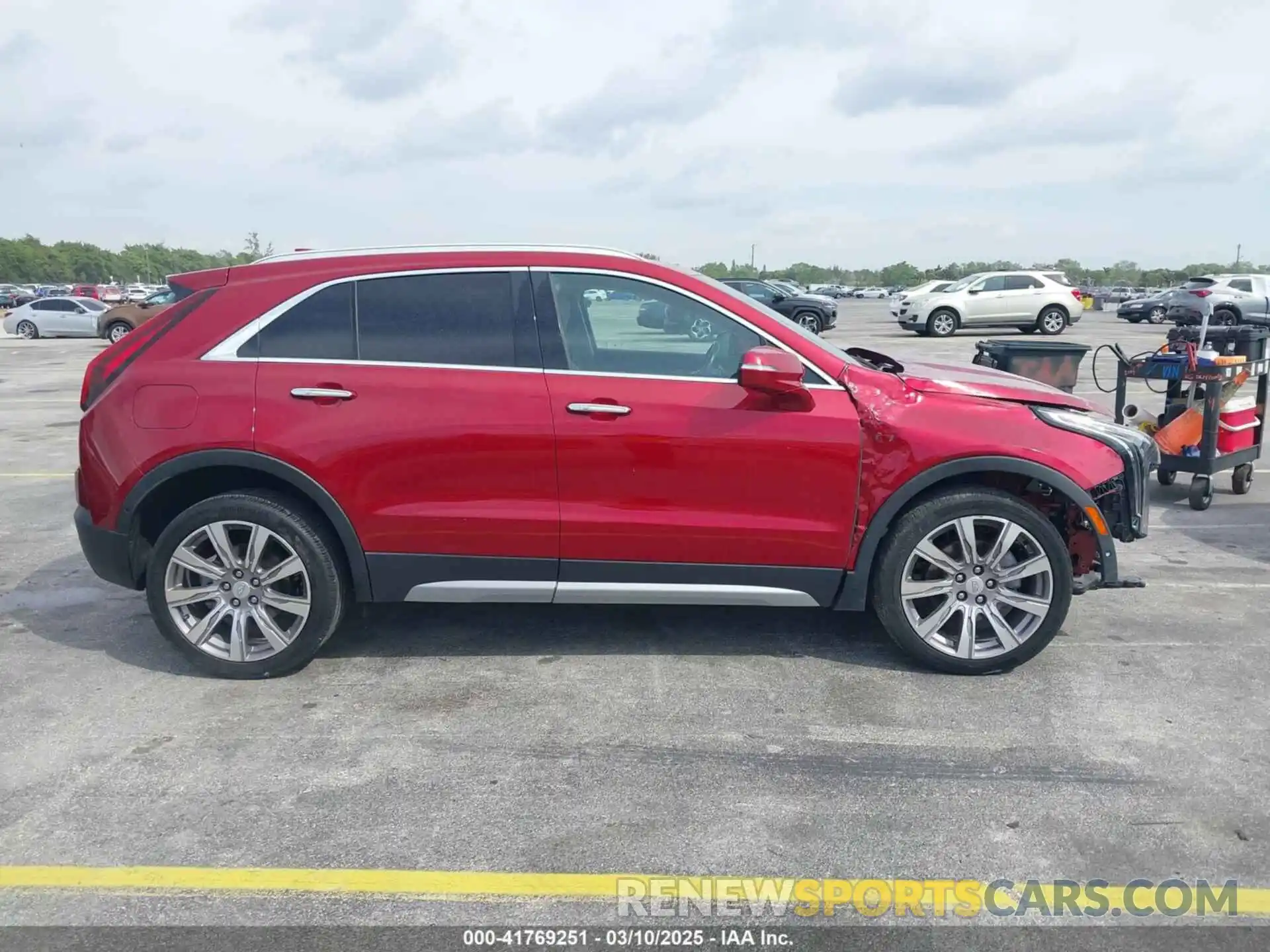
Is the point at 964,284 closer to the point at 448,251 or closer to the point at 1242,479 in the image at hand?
the point at 1242,479

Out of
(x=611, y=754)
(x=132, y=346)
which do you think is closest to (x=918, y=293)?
(x=132, y=346)

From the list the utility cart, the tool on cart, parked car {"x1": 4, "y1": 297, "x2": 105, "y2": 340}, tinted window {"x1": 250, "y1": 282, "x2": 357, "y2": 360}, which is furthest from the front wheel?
parked car {"x1": 4, "y1": 297, "x2": 105, "y2": 340}

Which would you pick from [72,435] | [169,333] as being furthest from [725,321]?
[72,435]

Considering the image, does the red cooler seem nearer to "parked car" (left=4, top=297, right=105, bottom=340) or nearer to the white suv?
the white suv

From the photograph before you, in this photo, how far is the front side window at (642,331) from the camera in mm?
4211

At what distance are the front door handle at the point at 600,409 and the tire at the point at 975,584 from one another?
4.21 ft


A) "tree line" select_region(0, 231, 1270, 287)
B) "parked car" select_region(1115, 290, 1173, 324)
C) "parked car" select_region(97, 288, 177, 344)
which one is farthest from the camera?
"tree line" select_region(0, 231, 1270, 287)

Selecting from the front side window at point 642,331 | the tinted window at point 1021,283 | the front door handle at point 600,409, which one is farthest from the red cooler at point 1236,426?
the tinted window at point 1021,283

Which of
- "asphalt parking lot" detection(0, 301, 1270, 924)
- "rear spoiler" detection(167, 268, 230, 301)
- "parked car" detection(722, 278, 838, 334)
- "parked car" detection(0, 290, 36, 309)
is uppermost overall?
"parked car" detection(0, 290, 36, 309)

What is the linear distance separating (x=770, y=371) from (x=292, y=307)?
2084mm

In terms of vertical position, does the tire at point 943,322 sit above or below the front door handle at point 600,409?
above

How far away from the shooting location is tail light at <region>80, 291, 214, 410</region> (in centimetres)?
430

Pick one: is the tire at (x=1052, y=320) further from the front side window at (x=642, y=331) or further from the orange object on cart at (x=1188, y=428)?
the front side window at (x=642, y=331)

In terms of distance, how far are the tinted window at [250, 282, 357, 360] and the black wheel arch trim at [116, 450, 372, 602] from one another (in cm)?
46
